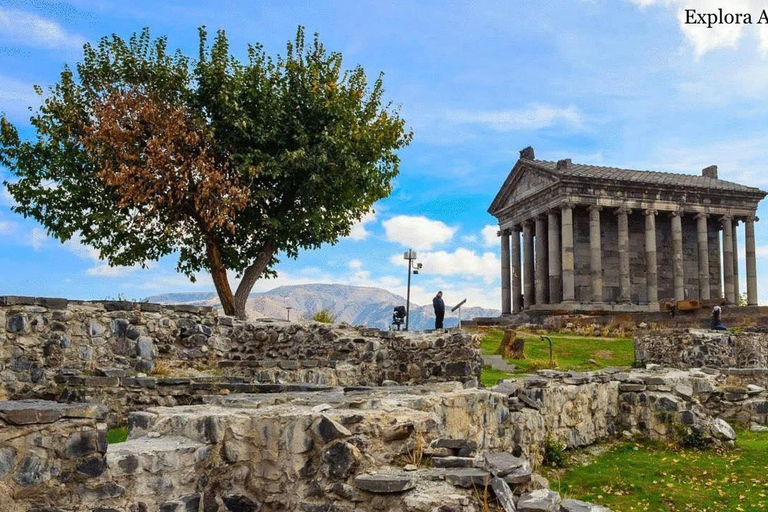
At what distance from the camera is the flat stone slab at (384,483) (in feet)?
14.4

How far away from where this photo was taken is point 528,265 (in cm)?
4894

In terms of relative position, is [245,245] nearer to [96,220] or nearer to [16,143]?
[96,220]

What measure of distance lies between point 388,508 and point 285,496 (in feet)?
2.82

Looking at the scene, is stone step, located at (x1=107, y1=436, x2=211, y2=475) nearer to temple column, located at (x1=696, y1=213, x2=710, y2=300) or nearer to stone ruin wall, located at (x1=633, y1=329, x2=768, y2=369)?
stone ruin wall, located at (x1=633, y1=329, x2=768, y2=369)

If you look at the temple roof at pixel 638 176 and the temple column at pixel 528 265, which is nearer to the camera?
the temple roof at pixel 638 176

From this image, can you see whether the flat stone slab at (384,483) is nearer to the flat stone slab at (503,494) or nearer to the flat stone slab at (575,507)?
the flat stone slab at (503,494)

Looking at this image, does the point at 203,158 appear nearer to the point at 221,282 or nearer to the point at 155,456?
the point at 221,282

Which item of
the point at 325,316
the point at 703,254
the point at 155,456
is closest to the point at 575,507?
the point at 155,456

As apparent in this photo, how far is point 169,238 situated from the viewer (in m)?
21.8

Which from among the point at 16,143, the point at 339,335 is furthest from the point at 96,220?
the point at 339,335

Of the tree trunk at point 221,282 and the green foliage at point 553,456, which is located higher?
the tree trunk at point 221,282

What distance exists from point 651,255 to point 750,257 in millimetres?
9504

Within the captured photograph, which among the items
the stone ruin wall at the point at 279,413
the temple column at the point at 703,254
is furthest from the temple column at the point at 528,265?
the stone ruin wall at the point at 279,413

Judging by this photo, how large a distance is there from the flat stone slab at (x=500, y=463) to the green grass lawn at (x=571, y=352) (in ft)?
40.9
